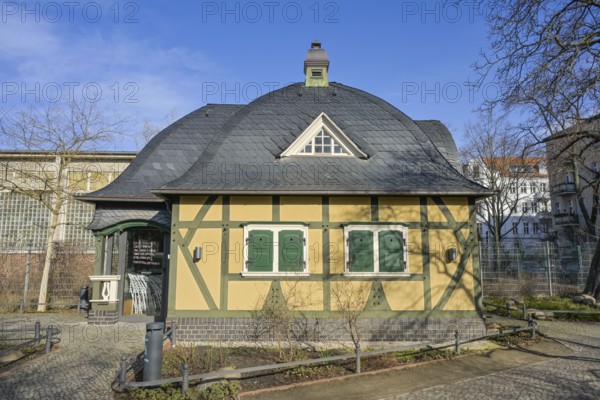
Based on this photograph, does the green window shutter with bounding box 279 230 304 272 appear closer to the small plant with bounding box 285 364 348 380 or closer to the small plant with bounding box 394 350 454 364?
the small plant with bounding box 285 364 348 380

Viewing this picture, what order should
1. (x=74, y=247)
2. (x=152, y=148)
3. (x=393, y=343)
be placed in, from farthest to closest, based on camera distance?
1. (x=74, y=247)
2. (x=152, y=148)
3. (x=393, y=343)

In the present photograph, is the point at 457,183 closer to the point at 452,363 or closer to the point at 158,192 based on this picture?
the point at 452,363

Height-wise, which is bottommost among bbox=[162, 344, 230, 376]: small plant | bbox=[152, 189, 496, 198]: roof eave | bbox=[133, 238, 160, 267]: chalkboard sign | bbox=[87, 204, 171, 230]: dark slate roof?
bbox=[162, 344, 230, 376]: small plant

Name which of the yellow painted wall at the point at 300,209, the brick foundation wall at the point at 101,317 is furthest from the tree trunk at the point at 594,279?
the brick foundation wall at the point at 101,317

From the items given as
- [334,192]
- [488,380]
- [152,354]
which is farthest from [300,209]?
[488,380]

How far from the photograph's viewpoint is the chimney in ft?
50.3

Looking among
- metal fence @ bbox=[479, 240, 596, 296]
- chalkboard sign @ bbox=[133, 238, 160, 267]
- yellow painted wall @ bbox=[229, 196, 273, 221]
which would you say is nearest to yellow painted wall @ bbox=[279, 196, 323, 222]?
yellow painted wall @ bbox=[229, 196, 273, 221]

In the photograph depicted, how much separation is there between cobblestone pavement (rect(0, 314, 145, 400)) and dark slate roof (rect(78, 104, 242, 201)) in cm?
363

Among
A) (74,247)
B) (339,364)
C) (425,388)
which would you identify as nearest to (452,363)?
(425,388)

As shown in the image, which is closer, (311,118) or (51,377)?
(51,377)

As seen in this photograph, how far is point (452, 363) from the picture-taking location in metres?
8.31

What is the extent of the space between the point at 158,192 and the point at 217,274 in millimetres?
2477

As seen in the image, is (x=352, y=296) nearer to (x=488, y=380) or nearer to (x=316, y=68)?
(x=488, y=380)

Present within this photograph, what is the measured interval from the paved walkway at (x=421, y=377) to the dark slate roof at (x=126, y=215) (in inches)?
136
